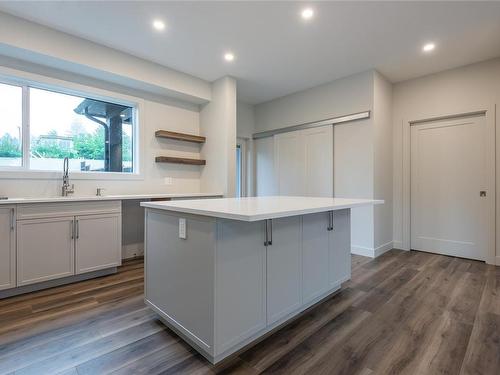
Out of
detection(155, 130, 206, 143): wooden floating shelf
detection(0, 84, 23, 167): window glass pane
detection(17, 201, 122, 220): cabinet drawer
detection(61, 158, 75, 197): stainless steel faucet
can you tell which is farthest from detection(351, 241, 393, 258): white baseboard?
detection(0, 84, 23, 167): window glass pane

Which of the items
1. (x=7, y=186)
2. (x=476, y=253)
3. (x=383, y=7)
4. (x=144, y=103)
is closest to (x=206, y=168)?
(x=144, y=103)

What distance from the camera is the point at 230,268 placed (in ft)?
5.09

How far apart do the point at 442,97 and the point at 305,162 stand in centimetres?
225

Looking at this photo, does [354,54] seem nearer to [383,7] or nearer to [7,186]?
[383,7]

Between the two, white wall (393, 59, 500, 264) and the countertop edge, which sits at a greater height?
white wall (393, 59, 500, 264)

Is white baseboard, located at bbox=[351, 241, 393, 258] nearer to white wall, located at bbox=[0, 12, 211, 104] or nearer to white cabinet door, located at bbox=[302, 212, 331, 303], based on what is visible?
white cabinet door, located at bbox=[302, 212, 331, 303]

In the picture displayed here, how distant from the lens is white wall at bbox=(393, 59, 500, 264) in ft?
11.4

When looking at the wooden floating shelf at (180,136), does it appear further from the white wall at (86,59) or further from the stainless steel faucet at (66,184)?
the stainless steel faucet at (66,184)

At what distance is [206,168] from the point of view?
A: 4.43 metres

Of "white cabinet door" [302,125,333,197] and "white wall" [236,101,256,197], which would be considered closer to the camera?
"white cabinet door" [302,125,333,197]

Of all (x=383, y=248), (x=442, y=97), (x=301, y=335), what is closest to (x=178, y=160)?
(x=301, y=335)

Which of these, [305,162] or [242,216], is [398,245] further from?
[242,216]

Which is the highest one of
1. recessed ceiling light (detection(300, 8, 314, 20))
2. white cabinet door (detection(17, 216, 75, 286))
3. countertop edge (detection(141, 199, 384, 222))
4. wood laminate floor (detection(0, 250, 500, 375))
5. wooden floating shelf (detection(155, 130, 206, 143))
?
recessed ceiling light (detection(300, 8, 314, 20))

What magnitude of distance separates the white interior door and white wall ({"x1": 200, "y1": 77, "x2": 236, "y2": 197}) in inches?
116
